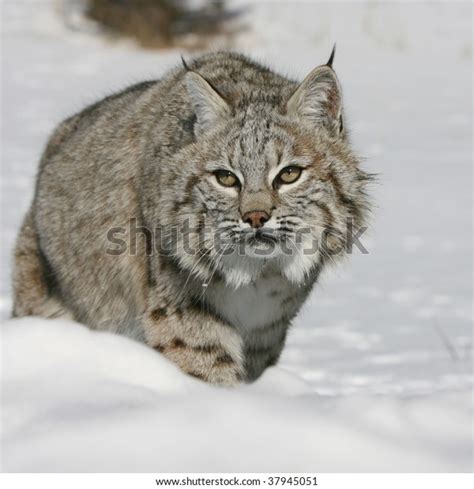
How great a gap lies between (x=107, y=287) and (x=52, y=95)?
837 centimetres

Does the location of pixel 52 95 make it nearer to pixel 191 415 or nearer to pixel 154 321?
pixel 154 321

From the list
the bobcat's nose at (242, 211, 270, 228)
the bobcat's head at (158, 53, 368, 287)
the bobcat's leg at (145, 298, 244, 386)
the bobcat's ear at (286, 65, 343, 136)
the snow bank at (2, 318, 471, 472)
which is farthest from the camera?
the bobcat's leg at (145, 298, 244, 386)

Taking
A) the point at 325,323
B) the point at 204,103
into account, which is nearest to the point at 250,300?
the point at 204,103

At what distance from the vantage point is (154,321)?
3916 millimetres

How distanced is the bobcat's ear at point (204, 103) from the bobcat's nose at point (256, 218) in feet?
1.74

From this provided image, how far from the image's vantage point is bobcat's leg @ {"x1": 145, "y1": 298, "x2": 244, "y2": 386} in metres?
3.86

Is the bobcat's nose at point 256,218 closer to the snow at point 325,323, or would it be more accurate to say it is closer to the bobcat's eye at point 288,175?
the bobcat's eye at point 288,175

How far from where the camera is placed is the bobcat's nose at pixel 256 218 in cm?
348

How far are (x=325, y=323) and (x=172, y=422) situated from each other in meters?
4.29

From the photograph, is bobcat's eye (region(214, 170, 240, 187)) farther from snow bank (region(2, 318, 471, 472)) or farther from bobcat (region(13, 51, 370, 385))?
snow bank (region(2, 318, 471, 472))

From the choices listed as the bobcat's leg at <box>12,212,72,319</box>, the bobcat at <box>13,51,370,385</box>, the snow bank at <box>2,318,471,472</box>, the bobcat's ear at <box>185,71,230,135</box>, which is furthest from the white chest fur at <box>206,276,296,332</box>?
the snow bank at <box>2,318,471,472</box>

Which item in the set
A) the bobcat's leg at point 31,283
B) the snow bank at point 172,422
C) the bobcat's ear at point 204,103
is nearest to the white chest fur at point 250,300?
the bobcat's ear at point 204,103

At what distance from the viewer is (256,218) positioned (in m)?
3.48
